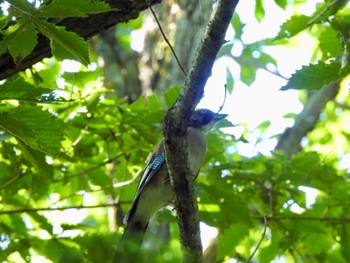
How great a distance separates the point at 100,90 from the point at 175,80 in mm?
3061

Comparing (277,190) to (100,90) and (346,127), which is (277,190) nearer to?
(100,90)

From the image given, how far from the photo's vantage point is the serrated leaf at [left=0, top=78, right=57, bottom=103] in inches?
137

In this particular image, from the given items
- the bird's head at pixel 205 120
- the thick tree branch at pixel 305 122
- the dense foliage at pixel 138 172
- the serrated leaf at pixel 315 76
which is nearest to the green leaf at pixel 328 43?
the dense foliage at pixel 138 172

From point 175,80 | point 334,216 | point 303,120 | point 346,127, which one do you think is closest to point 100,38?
point 175,80

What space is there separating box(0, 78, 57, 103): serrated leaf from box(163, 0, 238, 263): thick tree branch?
0.67m

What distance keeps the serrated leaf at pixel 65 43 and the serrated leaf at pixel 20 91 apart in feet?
1.00

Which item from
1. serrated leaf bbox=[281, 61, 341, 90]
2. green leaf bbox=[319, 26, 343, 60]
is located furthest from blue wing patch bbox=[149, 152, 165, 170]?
serrated leaf bbox=[281, 61, 341, 90]

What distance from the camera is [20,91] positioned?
350cm

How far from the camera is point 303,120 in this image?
9.02 meters

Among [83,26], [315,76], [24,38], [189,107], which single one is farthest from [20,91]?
[315,76]

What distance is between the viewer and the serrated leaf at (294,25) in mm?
4883

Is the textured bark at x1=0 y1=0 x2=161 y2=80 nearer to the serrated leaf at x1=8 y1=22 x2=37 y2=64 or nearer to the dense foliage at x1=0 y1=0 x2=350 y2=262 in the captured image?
the dense foliage at x1=0 y1=0 x2=350 y2=262

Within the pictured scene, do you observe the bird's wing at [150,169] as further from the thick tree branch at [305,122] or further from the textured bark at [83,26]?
the thick tree branch at [305,122]

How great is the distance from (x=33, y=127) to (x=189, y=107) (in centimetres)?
80
